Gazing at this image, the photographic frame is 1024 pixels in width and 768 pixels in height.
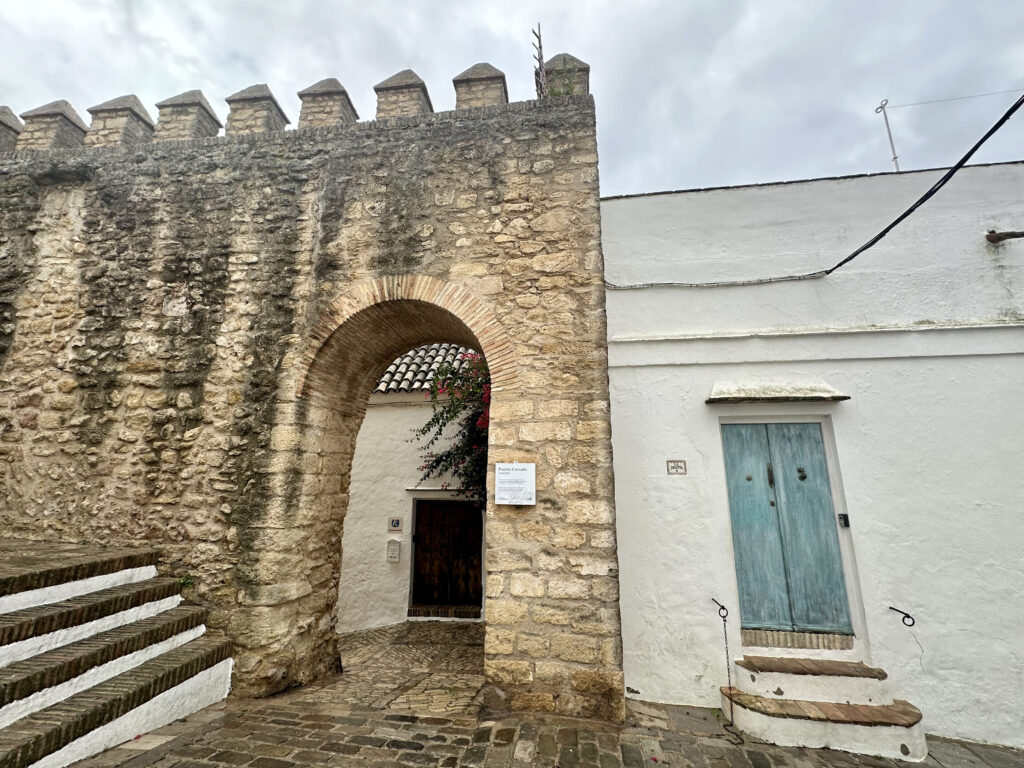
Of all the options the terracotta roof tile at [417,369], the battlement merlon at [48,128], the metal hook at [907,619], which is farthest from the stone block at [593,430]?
the battlement merlon at [48,128]

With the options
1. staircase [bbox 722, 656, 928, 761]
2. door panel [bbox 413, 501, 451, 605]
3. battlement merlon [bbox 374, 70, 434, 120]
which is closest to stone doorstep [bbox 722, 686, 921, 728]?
staircase [bbox 722, 656, 928, 761]

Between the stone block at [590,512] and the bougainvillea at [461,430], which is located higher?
the bougainvillea at [461,430]

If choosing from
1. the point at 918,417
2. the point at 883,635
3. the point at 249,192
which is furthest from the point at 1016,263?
the point at 249,192

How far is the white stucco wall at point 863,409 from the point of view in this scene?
3.18 meters

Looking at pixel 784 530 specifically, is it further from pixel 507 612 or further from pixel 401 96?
pixel 401 96

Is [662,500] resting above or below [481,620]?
above

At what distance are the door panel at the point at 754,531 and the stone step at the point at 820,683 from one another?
0.33 m

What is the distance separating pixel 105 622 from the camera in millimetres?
2820

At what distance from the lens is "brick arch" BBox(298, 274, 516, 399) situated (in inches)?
135

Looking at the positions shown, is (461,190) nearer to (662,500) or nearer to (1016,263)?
(662,500)

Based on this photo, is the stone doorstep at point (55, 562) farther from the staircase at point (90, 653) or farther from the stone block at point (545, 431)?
the stone block at point (545, 431)

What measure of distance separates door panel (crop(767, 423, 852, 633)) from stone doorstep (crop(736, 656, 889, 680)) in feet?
0.70

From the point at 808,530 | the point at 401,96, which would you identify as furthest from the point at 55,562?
the point at 808,530

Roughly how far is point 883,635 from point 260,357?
16.8ft
